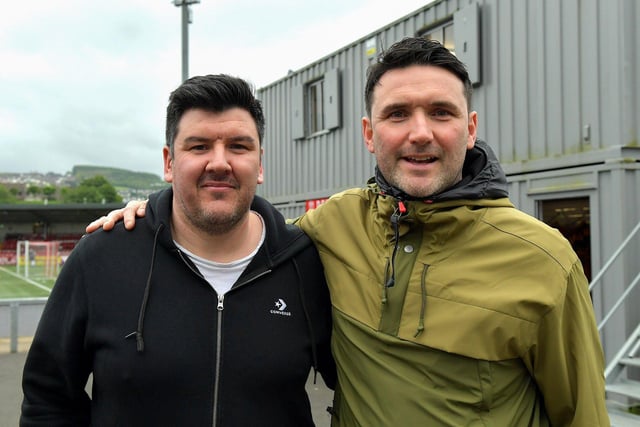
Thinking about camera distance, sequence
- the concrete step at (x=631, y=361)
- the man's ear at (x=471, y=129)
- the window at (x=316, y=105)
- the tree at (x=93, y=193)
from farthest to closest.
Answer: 1. the tree at (x=93, y=193)
2. the window at (x=316, y=105)
3. the concrete step at (x=631, y=361)
4. the man's ear at (x=471, y=129)

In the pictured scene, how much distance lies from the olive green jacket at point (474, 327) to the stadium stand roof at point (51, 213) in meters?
53.4

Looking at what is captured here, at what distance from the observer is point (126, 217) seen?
256 cm

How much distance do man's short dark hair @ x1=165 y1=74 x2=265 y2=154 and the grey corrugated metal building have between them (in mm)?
4480

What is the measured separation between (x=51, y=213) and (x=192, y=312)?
5971 centimetres

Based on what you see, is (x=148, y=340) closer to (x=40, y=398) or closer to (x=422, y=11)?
(x=40, y=398)

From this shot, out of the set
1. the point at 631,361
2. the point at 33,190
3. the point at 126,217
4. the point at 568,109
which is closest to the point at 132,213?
the point at 126,217

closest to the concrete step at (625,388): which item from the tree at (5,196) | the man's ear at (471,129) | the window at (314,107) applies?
the man's ear at (471,129)

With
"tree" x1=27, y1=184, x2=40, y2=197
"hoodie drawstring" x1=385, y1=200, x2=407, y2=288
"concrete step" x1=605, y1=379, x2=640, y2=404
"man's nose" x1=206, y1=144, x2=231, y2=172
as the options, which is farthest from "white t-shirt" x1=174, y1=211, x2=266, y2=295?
"tree" x1=27, y1=184, x2=40, y2=197

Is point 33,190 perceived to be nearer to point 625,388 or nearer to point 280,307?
point 625,388

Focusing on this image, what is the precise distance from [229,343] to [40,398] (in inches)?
30.4

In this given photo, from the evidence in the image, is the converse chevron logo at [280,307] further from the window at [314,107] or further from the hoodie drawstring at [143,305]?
the window at [314,107]

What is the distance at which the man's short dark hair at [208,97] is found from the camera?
7.91 feet

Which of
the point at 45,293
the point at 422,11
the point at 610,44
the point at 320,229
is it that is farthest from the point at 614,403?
the point at 45,293

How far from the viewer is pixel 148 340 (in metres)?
2.26
